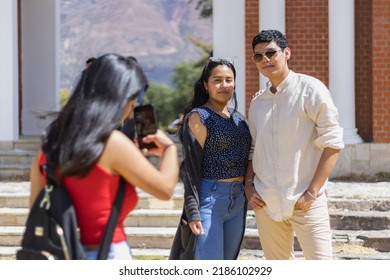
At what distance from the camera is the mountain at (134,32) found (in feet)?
150

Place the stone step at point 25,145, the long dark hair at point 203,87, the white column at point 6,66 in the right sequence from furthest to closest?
1. the stone step at point 25,145
2. the white column at point 6,66
3. the long dark hair at point 203,87

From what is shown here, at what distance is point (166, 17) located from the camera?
169ft

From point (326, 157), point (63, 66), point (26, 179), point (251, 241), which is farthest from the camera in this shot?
point (63, 66)

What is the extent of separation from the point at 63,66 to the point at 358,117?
33.2 metres

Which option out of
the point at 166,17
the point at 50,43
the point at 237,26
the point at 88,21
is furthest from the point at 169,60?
the point at 237,26

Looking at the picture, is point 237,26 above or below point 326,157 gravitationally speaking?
above

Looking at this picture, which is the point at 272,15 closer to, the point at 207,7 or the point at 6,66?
the point at 6,66

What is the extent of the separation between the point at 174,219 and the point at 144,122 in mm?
5990

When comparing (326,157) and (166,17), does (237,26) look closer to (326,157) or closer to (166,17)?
(326,157)

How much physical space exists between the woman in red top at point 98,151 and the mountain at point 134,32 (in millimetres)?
40022

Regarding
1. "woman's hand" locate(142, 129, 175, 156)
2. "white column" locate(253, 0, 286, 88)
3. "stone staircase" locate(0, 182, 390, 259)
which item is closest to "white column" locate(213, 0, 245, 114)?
"white column" locate(253, 0, 286, 88)

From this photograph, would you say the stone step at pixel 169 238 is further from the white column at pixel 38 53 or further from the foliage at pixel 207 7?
the foliage at pixel 207 7

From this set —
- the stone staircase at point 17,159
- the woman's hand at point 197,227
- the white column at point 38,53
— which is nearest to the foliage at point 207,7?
the white column at point 38,53

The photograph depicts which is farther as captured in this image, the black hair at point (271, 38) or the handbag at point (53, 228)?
the black hair at point (271, 38)
